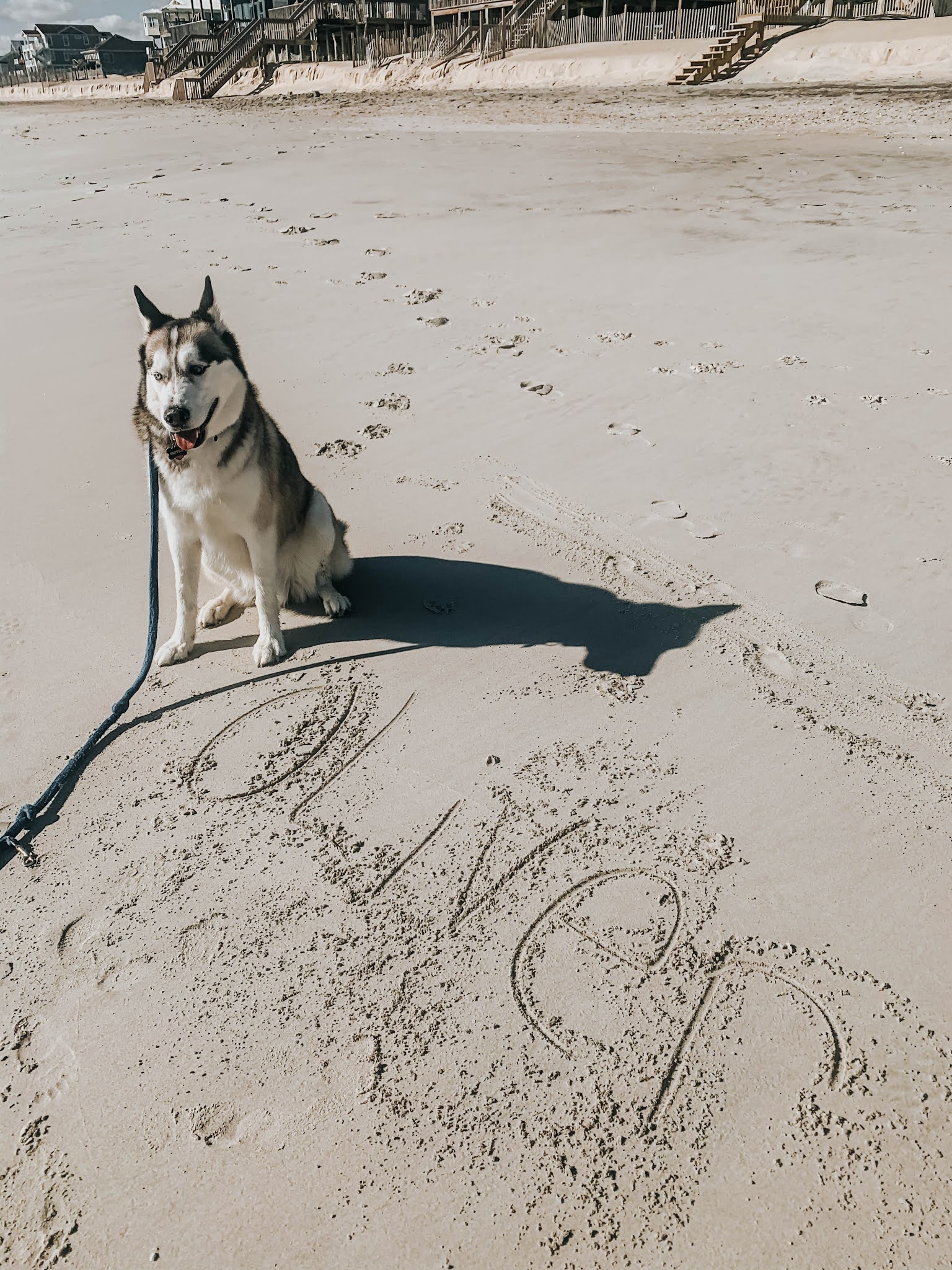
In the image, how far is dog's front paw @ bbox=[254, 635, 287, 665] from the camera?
3.79 metres

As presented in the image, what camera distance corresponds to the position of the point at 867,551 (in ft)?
14.0

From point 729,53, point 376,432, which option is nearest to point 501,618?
point 376,432

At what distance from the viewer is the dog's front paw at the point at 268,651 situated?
12.4ft

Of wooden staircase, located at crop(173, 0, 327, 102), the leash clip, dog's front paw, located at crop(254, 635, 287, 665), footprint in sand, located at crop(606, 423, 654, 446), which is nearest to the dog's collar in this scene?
dog's front paw, located at crop(254, 635, 287, 665)

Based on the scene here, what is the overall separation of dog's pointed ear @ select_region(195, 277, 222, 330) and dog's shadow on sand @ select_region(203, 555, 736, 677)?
1455mm

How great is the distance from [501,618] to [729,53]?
1139 inches

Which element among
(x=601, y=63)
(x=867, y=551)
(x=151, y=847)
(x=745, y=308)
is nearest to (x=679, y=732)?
(x=867, y=551)

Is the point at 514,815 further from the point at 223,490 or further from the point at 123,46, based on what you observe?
the point at 123,46

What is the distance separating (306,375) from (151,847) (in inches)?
185

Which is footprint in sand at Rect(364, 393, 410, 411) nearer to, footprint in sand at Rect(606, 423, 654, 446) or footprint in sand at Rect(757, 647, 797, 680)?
footprint in sand at Rect(606, 423, 654, 446)

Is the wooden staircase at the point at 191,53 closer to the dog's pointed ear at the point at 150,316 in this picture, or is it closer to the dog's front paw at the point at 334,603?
the dog's pointed ear at the point at 150,316

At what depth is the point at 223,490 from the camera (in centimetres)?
335

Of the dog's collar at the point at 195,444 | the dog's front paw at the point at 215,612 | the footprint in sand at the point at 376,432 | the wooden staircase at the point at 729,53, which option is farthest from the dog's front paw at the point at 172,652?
the wooden staircase at the point at 729,53

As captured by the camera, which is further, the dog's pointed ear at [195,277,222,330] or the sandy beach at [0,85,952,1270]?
the dog's pointed ear at [195,277,222,330]
